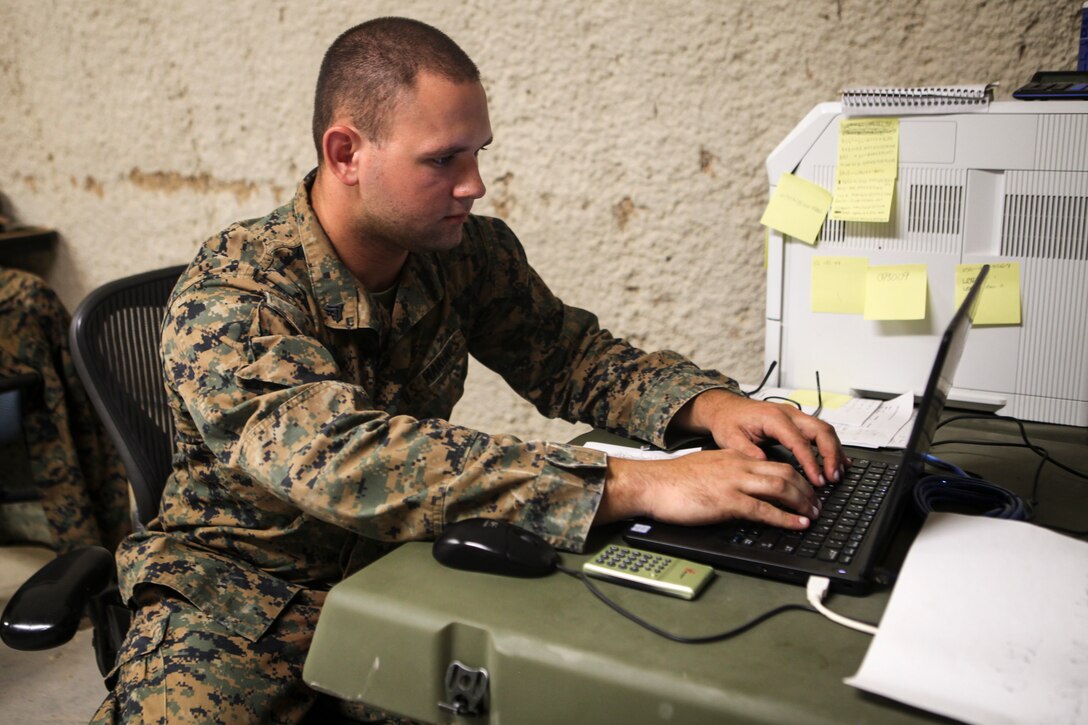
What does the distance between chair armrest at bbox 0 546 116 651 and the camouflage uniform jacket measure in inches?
2.4

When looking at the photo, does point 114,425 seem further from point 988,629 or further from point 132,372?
point 988,629

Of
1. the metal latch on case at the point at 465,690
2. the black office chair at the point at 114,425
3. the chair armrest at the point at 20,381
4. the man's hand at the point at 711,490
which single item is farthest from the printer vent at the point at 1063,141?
the chair armrest at the point at 20,381

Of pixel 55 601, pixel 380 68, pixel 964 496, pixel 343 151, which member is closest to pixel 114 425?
pixel 55 601

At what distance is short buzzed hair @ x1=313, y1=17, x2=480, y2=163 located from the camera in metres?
1.16

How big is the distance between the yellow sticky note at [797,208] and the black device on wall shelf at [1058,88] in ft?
0.93

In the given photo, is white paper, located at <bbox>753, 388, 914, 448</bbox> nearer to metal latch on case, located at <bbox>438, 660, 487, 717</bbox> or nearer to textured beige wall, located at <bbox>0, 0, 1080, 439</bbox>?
textured beige wall, located at <bbox>0, 0, 1080, 439</bbox>

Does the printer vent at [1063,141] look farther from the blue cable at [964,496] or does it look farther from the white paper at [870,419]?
the blue cable at [964,496]

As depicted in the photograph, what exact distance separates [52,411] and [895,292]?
185 cm

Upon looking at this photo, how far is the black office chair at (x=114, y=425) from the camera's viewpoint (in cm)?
103

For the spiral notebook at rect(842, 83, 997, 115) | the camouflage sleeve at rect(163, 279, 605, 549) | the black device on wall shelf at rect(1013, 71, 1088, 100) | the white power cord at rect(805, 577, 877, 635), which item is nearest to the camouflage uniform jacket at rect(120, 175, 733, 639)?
the camouflage sleeve at rect(163, 279, 605, 549)

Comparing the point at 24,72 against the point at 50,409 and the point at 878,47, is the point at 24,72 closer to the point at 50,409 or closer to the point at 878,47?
the point at 50,409

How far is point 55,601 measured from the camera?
1.02 meters

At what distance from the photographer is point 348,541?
47.5 inches

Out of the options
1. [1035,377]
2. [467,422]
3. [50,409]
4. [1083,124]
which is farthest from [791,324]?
[50,409]
